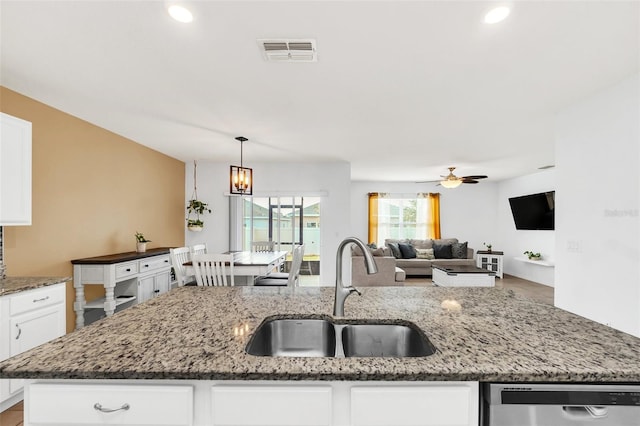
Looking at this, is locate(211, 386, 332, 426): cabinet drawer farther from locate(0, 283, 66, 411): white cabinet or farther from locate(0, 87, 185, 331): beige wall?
locate(0, 87, 185, 331): beige wall

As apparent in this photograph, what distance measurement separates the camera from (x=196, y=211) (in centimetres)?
583

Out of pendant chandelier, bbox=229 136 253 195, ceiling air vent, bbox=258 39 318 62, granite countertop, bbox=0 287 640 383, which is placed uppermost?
ceiling air vent, bbox=258 39 318 62

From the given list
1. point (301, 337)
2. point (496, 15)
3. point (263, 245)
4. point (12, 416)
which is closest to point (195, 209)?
point (263, 245)

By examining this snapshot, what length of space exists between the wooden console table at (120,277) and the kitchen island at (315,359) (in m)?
2.34

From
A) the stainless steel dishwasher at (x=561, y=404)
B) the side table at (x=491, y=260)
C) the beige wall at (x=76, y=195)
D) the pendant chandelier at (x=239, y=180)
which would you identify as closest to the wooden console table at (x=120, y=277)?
the beige wall at (x=76, y=195)

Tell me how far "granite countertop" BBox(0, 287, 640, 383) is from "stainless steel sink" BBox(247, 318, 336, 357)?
2.2 inches

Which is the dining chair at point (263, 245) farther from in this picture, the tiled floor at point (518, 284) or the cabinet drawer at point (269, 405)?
the cabinet drawer at point (269, 405)

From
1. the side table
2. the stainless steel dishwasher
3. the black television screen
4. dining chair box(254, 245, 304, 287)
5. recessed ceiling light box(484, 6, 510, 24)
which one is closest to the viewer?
the stainless steel dishwasher

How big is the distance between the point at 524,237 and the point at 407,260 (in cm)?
281

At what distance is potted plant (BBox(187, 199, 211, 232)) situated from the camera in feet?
18.2

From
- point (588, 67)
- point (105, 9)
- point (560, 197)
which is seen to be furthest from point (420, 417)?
point (560, 197)

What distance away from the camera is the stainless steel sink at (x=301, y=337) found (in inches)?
54.0

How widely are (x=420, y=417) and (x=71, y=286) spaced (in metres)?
3.77

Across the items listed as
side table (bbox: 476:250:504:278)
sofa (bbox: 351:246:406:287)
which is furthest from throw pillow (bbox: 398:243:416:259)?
sofa (bbox: 351:246:406:287)
